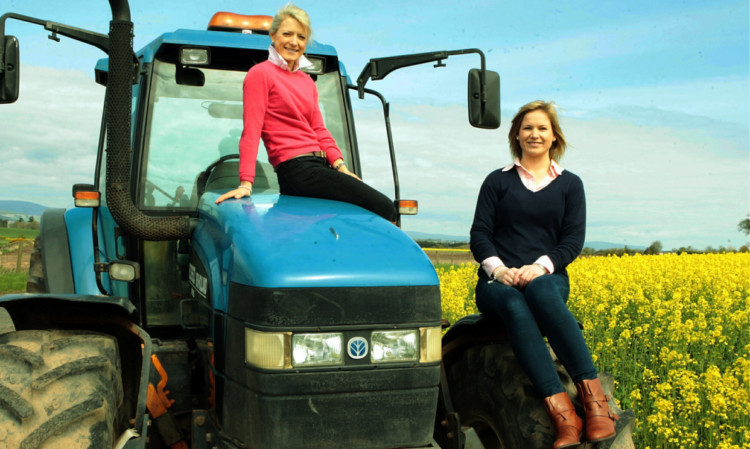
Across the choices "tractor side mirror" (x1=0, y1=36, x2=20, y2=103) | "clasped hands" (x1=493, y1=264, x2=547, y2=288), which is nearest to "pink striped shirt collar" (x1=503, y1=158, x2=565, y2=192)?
"clasped hands" (x1=493, y1=264, x2=547, y2=288)

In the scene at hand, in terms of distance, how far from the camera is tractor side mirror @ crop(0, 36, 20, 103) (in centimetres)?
354

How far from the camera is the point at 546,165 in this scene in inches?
149

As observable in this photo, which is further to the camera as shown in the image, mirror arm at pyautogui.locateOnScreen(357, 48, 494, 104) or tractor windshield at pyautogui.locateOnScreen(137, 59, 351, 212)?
mirror arm at pyautogui.locateOnScreen(357, 48, 494, 104)

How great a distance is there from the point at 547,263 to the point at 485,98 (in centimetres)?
103

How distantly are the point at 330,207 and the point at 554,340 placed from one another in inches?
45.2

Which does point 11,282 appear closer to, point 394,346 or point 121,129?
point 121,129

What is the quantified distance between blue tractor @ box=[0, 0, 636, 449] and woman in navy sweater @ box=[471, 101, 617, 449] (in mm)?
226

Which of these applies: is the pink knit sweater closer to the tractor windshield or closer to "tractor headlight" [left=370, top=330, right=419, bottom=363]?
the tractor windshield

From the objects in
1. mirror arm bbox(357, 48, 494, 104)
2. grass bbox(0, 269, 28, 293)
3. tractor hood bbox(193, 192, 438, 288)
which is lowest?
grass bbox(0, 269, 28, 293)

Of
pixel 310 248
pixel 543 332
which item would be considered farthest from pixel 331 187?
pixel 543 332

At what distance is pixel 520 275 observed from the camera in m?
3.39

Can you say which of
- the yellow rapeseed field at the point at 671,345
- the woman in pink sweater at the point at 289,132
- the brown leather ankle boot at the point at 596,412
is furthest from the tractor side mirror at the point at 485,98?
the yellow rapeseed field at the point at 671,345

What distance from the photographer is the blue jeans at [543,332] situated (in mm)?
3193

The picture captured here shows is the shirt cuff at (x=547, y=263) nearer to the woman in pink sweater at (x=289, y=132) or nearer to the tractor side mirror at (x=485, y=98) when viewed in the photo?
the woman in pink sweater at (x=289, y=132)
